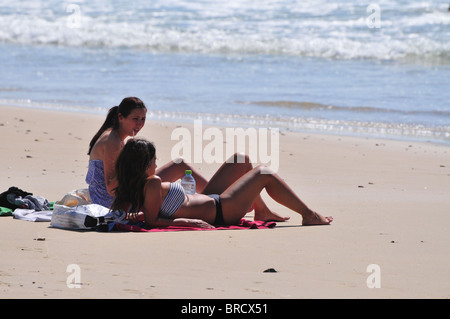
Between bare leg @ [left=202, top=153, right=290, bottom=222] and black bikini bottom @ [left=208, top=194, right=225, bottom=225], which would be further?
bare leg @ [left=202, top=153, right=290, bottom=222]

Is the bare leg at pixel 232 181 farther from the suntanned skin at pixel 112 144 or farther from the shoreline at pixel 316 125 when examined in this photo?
the shoreline at pixel 316 125

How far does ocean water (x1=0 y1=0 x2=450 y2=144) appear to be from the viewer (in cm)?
1297

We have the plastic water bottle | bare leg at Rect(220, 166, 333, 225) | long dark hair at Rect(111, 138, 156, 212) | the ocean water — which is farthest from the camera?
the ocean water

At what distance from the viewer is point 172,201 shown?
5.85m

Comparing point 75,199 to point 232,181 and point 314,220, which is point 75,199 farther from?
point 314,220

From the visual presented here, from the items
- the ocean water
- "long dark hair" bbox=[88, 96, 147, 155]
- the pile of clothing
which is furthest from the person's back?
the ocean water

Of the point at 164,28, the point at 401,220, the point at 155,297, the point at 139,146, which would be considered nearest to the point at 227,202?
the point at 139,146

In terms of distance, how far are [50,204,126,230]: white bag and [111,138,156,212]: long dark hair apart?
0.40 ft

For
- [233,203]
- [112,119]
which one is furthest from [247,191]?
[112,119]

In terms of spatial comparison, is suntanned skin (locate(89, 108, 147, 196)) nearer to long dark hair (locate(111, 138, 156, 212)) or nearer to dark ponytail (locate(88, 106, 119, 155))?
dark ponytail (locate(88, 106, 119, 155))

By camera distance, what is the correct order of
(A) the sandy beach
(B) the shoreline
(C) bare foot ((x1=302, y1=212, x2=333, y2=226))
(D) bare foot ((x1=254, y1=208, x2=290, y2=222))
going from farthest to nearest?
(B) the shoreline → (D) bare foot ((x1=254, y1=208, x2=290, y2=222)) → (C) bare foot ((x1=302, y1=212, x2=333, y2=226)) → (A) the sandy beach

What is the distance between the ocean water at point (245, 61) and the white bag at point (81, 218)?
621 centimetres

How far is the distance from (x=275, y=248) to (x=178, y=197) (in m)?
0.95

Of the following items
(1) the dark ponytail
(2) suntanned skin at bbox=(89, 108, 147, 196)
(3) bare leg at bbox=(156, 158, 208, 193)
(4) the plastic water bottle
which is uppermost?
(1) the dark ponytail
